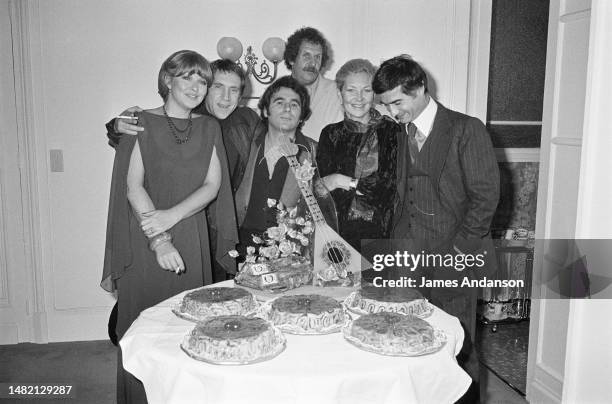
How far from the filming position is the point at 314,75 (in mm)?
3766

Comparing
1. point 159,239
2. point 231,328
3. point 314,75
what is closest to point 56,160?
point 159,239

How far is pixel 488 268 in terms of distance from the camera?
340cm

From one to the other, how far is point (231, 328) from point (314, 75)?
2.25 metres

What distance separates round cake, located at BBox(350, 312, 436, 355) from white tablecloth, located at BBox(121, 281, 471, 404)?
0.03 meters

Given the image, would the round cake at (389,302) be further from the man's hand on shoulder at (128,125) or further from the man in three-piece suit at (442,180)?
the man's hand on shoulder at (128,125)

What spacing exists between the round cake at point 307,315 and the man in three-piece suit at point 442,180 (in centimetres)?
115

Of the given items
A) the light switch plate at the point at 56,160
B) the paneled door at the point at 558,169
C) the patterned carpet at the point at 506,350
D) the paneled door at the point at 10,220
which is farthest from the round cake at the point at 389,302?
the paneled door at the point at 10,220

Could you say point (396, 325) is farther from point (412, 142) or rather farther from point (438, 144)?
point (412, 142)

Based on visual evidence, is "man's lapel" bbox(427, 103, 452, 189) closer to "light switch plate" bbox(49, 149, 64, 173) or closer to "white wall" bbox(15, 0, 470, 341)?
"white wall" bbox(15, 0, 470, 341)

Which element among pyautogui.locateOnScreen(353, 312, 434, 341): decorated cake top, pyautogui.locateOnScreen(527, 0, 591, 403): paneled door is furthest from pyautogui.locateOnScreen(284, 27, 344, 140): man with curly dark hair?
pyautogui.locateOnScreen(353, 312, 434, 341): decorated cake top

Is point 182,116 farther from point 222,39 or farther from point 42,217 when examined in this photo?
point 42,217

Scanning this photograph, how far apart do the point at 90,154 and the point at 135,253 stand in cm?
114

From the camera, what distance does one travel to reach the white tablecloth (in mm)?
1696

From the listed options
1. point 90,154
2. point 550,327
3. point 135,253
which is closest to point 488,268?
point 550,327
